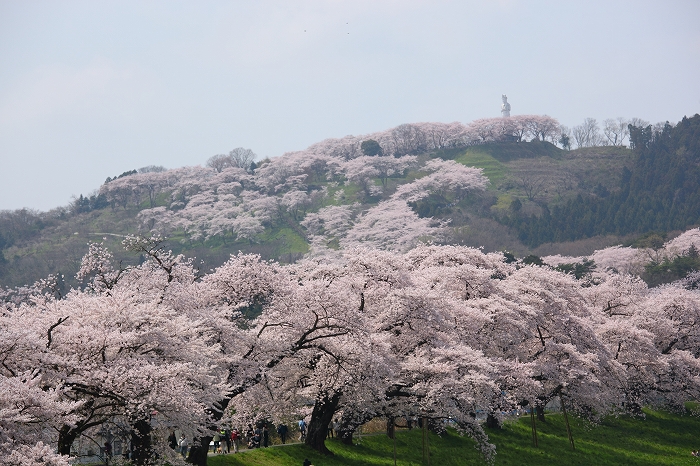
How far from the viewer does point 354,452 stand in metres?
33.7

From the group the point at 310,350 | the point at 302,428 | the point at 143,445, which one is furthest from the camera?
the point at 302,428

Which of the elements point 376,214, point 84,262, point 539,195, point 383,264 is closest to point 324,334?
point 383,264

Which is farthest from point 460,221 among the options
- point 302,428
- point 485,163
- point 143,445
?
point 143,445

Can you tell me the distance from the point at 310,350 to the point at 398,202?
96.4m

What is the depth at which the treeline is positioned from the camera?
4471 inches

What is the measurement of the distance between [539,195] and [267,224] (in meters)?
47.4

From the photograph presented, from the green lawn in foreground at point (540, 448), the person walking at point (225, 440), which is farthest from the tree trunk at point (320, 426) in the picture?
the person walking at point (225, 440)

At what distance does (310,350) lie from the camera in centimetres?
3059

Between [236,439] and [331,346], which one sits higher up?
[331,346]

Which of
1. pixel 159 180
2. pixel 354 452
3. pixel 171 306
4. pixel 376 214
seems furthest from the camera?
pixel 159 180

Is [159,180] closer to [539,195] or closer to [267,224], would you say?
[267,224]

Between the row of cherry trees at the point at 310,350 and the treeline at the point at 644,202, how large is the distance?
6451cm

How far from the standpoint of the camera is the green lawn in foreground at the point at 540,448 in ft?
103

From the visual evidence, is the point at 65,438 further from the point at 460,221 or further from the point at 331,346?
the point at 460,221
